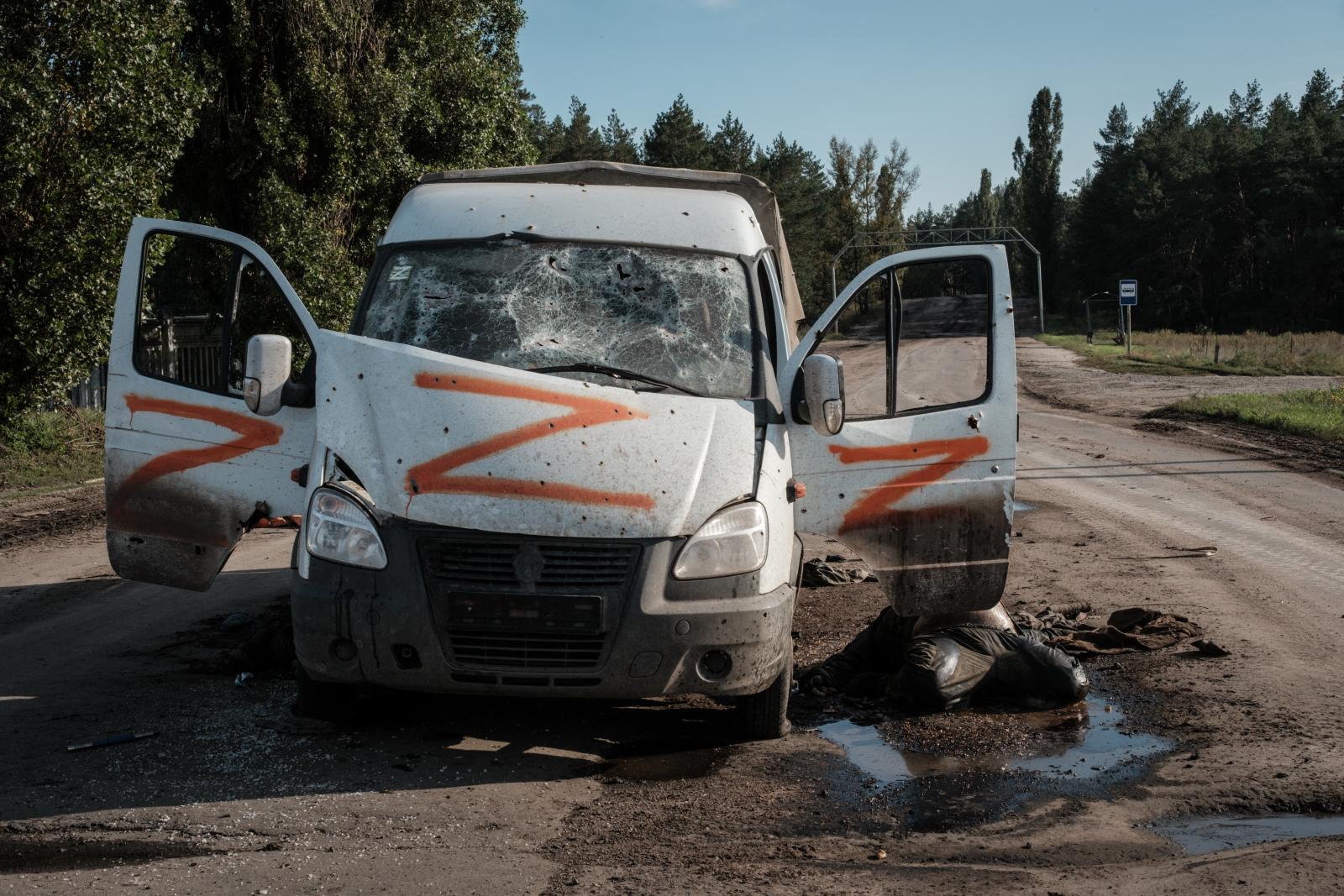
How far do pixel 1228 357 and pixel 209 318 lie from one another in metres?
31.5

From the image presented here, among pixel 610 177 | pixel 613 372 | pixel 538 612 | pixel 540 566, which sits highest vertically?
pixel 610 177

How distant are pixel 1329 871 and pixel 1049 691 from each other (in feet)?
6.76

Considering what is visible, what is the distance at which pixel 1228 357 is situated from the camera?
39062 millimetres

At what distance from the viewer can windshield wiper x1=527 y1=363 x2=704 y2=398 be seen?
543 centimetres

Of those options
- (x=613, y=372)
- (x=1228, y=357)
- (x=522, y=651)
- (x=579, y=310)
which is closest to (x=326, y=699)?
(x=522, y=651)

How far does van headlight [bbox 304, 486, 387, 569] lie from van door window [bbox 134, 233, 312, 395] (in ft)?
3.95

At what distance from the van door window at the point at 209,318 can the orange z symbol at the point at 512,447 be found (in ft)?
4.57

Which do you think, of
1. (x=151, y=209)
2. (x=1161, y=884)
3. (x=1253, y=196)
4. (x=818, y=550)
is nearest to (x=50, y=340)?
(x=151, y=209)

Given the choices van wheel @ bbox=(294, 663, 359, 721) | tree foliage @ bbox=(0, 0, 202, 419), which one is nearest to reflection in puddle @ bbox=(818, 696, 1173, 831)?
van wheel @ bbox=(294, 663, 359, 721)

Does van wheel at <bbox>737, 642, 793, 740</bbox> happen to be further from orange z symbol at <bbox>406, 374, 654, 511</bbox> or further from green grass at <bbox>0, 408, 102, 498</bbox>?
green grass at <bbox>0, 408, 102, 498</bbox>

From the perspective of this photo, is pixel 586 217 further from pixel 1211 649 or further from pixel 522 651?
pixel 1211 649

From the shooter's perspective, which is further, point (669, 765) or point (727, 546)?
point (669, 765)

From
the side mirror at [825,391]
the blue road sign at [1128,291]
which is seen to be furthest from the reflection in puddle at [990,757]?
the blue road sign at [1128,291]

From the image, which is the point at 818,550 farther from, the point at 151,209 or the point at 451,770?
the point at 151,209
